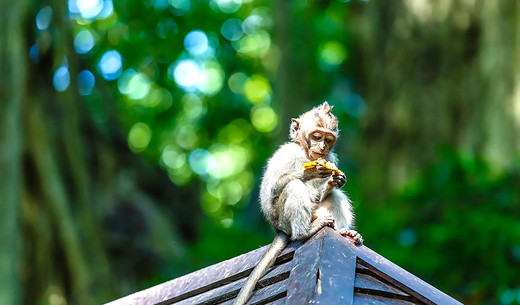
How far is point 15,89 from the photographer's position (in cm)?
1095

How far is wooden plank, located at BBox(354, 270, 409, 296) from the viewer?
4.00m

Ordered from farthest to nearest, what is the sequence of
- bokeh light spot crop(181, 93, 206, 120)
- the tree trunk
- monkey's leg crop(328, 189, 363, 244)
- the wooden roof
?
bokeh light spot crop(181, 93, 206, 120) < the tree trunk < monkey's leg crop(328, 189, 363, 244) < the wooden roof

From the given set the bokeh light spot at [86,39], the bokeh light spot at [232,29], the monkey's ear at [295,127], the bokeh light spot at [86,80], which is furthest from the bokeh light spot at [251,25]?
the monkey's ear at [295,127]

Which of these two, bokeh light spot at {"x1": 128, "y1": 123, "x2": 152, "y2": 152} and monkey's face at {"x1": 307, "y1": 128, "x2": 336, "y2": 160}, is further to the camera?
bokeh light spot at {"x1": 128, "y1": 123, "x2": 152, "y2": 152}

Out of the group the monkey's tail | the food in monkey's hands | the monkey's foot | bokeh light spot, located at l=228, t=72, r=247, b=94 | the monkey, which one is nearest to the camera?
the monkey's tail

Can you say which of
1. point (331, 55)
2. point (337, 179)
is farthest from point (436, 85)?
point (337, 179)

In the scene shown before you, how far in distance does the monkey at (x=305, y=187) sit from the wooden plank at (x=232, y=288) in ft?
1.00

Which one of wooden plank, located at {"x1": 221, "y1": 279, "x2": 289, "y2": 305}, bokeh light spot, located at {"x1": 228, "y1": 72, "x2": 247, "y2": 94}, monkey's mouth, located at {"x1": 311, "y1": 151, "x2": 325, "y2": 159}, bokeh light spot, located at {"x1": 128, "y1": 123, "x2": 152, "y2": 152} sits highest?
bokeh light spot, located at {"x1": 228, "y1": 72, "x2": 247, "y2": 94}

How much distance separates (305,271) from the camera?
391cm

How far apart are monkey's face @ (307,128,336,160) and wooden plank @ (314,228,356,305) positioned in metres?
1.00

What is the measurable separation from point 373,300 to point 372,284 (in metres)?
0.13

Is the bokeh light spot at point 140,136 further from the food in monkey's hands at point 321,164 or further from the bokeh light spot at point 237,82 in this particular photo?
the food in monkey's hands at point 321,164

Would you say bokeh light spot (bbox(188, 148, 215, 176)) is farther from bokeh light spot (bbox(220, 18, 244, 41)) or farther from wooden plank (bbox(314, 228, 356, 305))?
wooden plank (bbox(314, 228, 356, 305))

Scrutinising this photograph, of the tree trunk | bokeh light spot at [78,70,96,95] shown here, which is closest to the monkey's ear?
the tree trunk
